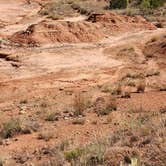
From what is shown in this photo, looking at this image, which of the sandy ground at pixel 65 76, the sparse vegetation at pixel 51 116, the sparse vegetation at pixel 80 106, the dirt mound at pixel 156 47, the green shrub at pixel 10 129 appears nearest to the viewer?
the sandy ground at pixel 65 76

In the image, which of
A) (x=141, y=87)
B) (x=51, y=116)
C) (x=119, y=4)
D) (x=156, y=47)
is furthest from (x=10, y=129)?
(x=119, y=4)

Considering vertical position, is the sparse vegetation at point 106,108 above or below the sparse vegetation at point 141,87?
above

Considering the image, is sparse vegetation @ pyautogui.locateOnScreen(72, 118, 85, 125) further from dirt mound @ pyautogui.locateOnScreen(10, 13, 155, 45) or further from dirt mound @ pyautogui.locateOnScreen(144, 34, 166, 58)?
dirt mound @ pyautogui.locateOnScreen(10, 13, 155, 45)

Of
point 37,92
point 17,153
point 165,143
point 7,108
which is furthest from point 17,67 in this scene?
point 165,143

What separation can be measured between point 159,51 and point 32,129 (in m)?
13.7

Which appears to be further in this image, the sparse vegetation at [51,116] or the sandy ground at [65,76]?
the sparse vegetation at [51,116]

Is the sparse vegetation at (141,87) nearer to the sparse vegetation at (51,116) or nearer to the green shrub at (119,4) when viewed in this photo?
the sparse vegetation at (51,116)

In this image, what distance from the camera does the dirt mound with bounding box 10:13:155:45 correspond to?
93.7ft

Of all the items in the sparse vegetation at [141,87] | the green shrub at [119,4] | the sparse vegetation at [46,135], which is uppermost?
the sparse vegetation at [46,135]

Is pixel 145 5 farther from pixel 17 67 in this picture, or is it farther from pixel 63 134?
pixel 63 134

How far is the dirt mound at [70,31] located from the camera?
93.7ft

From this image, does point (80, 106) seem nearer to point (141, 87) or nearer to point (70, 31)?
point (141, 87)

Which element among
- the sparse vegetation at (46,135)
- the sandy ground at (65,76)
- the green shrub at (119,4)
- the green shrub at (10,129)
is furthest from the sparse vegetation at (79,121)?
the green shrub at (119,4)

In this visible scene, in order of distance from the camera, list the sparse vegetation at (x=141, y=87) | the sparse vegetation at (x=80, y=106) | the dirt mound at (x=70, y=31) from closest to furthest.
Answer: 1. the sparse vegetation at (x=80, y=106)
2. the sparse vegetation at (x=141, y=87)
3. the dirt mound at (x=70, y=31)
